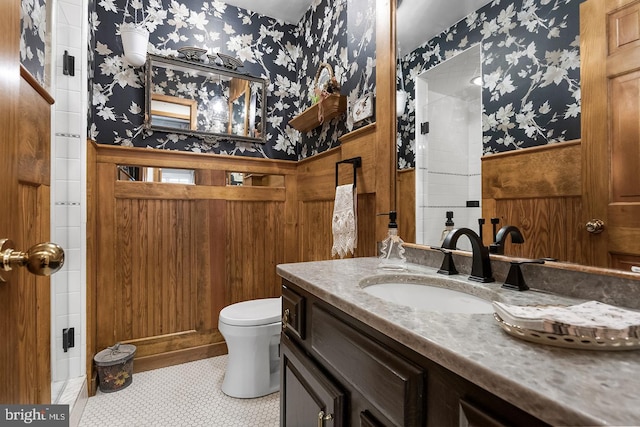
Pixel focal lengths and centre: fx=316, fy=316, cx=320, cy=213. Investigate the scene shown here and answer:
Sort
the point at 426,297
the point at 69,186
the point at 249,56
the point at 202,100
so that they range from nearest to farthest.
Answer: the point at 426,297
the point at 69,186
the point at 202,100
the point at 249,56

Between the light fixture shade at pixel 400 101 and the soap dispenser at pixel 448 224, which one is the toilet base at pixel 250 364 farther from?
the light fixture shade at pixel 400 101

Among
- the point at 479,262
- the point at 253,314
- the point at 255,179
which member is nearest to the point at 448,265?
the point at 479,262

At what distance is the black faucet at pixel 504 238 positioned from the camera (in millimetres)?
966

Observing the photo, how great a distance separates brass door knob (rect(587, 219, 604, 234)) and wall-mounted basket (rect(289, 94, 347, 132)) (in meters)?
1.41

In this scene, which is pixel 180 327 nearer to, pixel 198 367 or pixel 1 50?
pixel 198 367

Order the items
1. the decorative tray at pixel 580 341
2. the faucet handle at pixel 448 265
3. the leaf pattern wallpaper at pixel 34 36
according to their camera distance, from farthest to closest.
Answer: the faucet handle at pixel 448 265, the leaf pattern wallpaper at pixel 34 36, the decorative tray at pixel 580 341

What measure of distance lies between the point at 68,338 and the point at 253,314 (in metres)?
0.98

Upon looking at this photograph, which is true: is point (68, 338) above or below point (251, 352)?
above

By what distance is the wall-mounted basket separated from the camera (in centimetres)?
189

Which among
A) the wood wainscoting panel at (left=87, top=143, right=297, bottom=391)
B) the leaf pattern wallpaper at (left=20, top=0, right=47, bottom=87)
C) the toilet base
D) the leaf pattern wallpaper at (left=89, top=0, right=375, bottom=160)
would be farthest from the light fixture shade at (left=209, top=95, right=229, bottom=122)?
the toilet base

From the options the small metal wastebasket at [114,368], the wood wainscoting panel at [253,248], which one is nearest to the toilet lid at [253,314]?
the wood wainscoting panel at [253,248]

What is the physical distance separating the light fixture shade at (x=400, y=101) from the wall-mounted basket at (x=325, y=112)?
50 cm

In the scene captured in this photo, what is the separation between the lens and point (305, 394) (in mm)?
978

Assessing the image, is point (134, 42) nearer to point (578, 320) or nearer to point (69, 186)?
point (69, 186)
